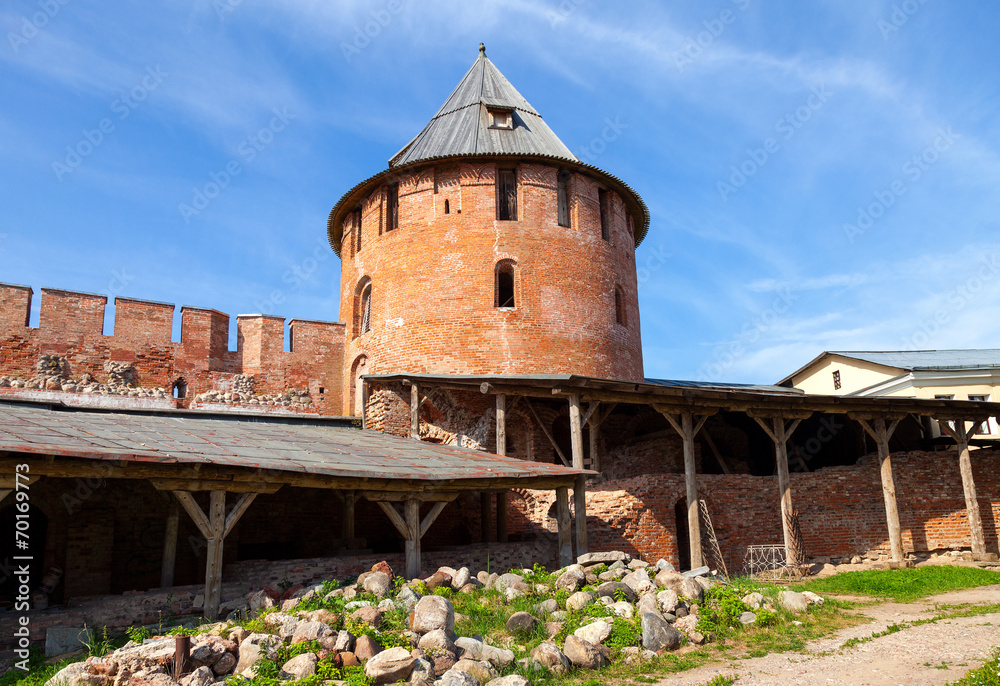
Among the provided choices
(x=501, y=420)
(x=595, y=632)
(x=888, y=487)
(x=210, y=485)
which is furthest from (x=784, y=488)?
(x=210, y=485)

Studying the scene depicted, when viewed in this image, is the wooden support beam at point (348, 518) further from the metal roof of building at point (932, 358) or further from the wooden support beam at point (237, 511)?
the metal roof of building at point (932, 358)

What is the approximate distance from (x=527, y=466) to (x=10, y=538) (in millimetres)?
8353

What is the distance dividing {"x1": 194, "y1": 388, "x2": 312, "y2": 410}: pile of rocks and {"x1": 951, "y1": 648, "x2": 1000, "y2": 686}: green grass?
15589mm

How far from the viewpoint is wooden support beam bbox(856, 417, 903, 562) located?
1586 cm

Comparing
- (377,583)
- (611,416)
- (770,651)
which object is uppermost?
(611,416)

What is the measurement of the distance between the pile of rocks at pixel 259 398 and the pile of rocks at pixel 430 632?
9806 mm

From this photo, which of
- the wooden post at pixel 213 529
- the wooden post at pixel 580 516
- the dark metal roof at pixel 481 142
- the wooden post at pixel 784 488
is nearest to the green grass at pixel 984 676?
the wooden post at pixel 580 516

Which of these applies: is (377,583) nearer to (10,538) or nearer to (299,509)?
(299,509)

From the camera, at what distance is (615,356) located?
63.0ft

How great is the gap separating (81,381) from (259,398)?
392 cm

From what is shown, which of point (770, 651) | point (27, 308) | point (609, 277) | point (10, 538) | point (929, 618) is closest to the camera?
point (770, 651)

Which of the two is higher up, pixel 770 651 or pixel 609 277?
→ pixel 609 277

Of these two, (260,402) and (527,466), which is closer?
(527,466)

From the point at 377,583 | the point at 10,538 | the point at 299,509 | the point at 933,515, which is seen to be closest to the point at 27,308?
the point at 10,538
